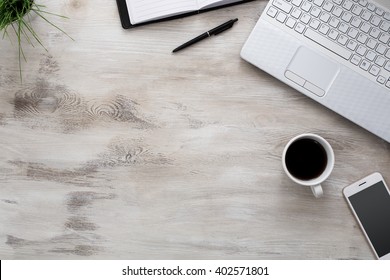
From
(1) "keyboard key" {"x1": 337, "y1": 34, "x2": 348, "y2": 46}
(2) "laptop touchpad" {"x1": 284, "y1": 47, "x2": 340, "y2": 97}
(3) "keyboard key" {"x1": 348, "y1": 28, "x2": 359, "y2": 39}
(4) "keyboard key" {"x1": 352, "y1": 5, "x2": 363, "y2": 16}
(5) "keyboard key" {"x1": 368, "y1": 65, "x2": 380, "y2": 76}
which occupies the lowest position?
(2) "laptop touchpad" {"x1": 284, "y1": 47, "x2": 340, "y2": 97}

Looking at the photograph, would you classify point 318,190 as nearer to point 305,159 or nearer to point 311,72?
point 305,159

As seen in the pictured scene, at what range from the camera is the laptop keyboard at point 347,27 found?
2.88ft

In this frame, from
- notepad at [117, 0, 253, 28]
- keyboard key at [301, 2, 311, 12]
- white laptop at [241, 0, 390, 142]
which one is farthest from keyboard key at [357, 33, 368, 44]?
notepad at [117, 0, 253, 28]

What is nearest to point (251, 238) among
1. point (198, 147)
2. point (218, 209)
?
point (218, 209)

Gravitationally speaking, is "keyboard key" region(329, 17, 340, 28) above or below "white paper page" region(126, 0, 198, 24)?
above

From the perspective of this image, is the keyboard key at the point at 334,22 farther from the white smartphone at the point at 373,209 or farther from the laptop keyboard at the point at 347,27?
the white smartphone at the point at 373,209

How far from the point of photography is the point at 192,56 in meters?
0.92

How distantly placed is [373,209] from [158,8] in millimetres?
546

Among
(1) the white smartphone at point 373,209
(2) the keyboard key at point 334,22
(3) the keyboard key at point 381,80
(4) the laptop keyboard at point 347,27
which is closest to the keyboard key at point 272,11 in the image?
(4) the laptop keyboard at point 347,27

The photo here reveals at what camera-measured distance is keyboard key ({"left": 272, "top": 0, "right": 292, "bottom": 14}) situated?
89cm

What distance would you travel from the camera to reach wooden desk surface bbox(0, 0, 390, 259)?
92 centimetres

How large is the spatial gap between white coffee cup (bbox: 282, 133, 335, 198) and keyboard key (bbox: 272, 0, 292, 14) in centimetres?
23

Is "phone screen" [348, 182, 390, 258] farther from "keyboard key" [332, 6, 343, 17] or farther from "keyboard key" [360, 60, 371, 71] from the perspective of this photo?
"keyboard key" [332, 6, 343, 17]

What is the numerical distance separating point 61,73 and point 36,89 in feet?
0.19
